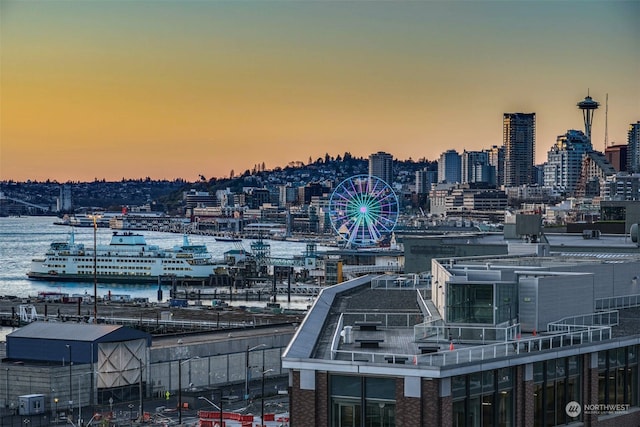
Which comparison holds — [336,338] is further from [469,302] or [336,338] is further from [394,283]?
[394,283]

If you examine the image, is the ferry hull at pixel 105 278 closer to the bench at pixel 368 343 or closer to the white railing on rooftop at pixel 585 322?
the white railing on rooftop at pixel 585 322

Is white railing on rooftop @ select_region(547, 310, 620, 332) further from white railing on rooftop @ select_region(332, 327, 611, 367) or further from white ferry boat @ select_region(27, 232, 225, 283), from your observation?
white ferry boat @ select_region(27, 232, 225, 283)

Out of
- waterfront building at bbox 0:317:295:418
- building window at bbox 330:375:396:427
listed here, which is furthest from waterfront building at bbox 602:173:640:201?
building window at bbox 330:375:396:427

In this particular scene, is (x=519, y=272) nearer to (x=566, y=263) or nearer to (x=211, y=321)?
(x=566, y=263)

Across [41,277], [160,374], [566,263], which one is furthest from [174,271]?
[566,263]

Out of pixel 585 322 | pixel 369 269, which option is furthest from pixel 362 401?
pixel 369 269
